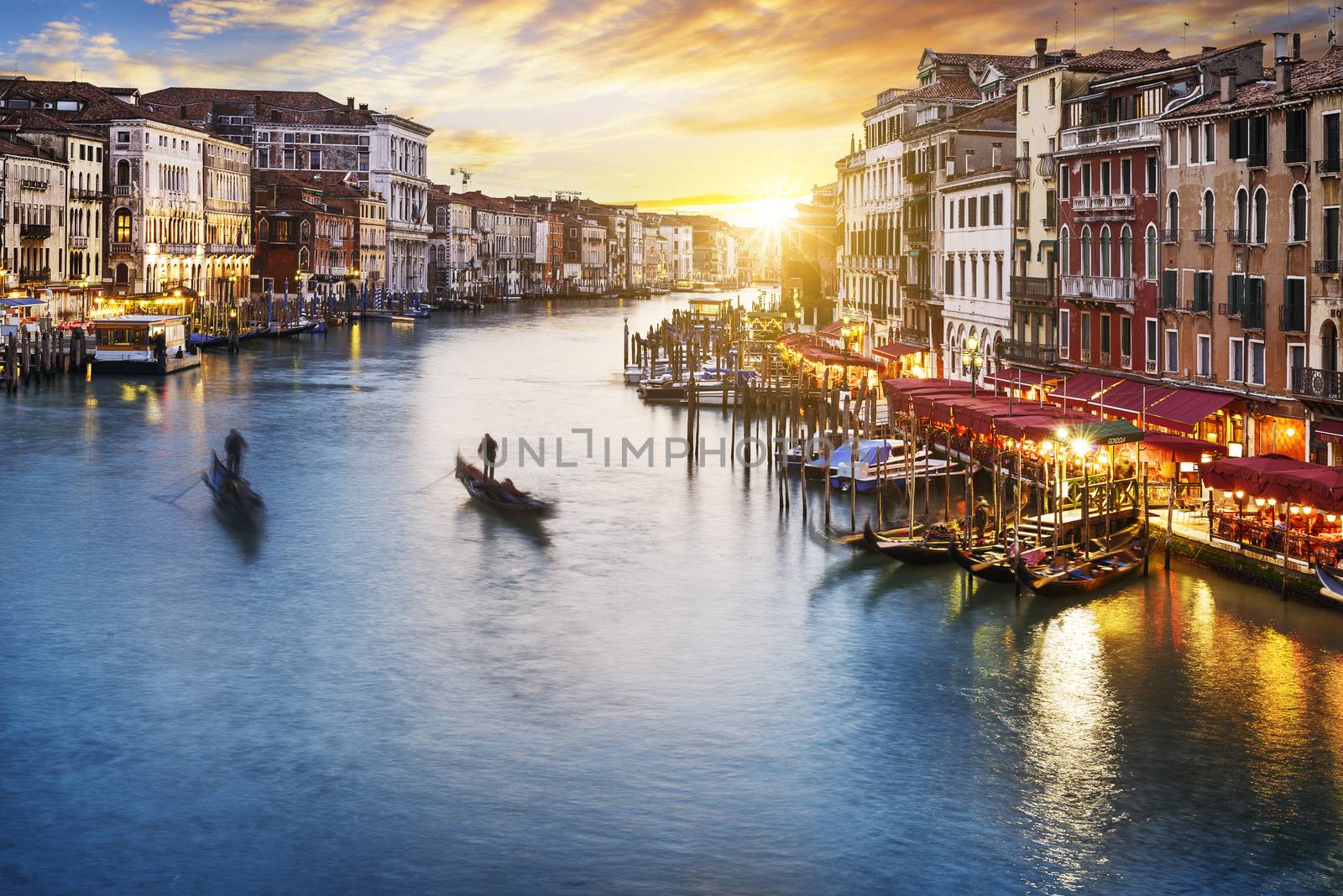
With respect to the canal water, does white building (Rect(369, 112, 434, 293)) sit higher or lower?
higher

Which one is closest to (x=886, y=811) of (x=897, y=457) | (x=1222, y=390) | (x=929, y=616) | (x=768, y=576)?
(x=929, y=616)

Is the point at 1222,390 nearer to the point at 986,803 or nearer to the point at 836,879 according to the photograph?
the point at 986,803

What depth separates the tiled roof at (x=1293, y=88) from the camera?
25.6 metres

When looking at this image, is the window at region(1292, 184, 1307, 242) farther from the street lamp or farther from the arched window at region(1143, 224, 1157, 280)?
the street lamp

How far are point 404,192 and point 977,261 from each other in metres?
83.6

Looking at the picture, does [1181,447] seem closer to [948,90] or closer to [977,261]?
[977,261]

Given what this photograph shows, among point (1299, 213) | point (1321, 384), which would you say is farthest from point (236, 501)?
point (1299, 213)

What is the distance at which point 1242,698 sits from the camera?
1895cm

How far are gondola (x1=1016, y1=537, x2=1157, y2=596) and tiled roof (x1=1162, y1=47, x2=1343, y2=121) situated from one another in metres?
7.67

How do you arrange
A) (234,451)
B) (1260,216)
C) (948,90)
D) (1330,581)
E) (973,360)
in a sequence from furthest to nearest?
(948,90) < (973,360) < (234,451) < (1260,216) < (1330,581)

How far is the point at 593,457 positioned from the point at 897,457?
8.40m

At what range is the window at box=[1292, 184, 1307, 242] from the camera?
26.4m

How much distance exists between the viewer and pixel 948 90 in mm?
49812

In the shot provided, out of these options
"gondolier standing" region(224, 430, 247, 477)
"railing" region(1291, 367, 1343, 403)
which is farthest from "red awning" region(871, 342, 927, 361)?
"railing" region(1291, 367, 1343, 403)
